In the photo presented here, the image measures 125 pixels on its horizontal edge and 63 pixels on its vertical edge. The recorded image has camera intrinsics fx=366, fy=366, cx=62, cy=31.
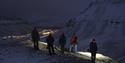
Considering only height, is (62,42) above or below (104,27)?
below

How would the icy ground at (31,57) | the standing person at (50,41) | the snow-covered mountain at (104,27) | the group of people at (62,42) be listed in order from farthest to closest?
the snow-covered mountain at (104,27), the standing person at (50,41), the icy ground at (31,57), the group of people at (62,42)

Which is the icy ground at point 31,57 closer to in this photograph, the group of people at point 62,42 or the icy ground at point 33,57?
the icy ground at point 33,57

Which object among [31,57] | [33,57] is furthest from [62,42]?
[31,57]

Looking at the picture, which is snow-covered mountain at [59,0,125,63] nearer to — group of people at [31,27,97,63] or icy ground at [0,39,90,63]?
group of people at [31,27,97,63]

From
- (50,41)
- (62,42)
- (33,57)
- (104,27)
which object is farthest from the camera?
(104,27)

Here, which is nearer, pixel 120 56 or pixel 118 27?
pixel 120 56

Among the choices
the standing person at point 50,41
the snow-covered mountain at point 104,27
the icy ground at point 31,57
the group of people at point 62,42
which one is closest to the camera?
the group of people at point 62,42

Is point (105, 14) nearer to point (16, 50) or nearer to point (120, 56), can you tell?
point (120, 56)

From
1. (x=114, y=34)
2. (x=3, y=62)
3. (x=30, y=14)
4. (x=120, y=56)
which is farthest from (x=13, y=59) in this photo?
(x=30, y=14)

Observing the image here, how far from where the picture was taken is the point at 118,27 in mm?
49438

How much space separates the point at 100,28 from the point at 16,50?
78.1ft

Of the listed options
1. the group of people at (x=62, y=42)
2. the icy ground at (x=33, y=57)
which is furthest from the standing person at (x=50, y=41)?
the icy ground at (x=33, y=57)

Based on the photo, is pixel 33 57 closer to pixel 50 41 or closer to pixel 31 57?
pixel 31 57

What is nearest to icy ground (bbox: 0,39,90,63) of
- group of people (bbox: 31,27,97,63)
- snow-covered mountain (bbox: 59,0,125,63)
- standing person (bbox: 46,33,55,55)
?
standing person (bbox: 46,33,55,55)
